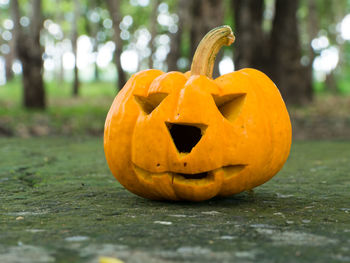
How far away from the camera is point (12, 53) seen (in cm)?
2878

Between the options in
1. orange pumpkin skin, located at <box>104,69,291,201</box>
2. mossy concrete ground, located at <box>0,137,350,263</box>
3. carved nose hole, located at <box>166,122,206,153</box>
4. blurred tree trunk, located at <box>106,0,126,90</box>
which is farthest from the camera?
blurred tree trunk, located at <box>106,0,126,90</box>

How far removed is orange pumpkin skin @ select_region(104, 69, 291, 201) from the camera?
8.16ft

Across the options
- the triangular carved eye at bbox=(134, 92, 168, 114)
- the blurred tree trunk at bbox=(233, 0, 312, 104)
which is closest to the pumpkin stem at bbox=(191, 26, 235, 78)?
the triangular carved eye at bbox=(134, 92, 168, 114)

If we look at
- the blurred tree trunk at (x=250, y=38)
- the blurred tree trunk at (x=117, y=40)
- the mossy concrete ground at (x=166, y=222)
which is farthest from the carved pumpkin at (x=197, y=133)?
the blurred tree trunk at (x=117, y=40)

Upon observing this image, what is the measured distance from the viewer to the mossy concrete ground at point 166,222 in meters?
1.58

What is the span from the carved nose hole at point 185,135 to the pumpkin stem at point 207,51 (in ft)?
1.04

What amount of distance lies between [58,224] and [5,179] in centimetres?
159

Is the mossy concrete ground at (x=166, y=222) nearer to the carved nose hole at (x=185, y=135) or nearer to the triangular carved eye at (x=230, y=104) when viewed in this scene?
the carved nose hole at (x=185, y=135)

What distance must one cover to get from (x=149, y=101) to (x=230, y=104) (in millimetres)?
451

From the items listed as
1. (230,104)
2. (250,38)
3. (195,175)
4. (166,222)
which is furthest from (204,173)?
(250,38)

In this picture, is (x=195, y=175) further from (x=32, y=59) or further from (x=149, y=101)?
(x=32, y=59)

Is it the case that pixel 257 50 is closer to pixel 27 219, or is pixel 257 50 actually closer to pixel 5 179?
pixel 5 179

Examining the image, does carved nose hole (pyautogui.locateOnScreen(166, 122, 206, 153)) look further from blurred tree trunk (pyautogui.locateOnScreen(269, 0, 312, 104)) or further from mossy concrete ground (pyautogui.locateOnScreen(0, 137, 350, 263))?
blurred tree trunk (pyautogui.locateOnScreen(269, 0, 312, 104))

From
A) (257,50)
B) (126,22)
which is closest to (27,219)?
(257,50)
